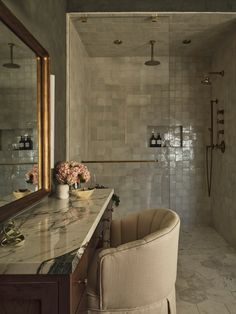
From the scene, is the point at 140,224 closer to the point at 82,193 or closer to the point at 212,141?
the point at 82,193

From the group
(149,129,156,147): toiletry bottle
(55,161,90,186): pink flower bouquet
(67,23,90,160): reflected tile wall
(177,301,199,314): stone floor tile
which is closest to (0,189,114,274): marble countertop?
(55,161,90,186): pink flower bouquet

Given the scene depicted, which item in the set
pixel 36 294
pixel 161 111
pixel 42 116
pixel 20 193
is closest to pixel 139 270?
pixel 36 294

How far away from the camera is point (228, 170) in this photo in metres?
3.61

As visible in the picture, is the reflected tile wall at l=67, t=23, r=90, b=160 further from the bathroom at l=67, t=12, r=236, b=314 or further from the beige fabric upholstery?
the beige fabric upholstery

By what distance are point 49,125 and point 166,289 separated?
1312 mm

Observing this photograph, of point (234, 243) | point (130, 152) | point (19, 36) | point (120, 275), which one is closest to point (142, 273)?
point (120, 275)

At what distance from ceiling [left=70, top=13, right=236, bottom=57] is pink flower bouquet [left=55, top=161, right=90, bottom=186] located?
1.60 metres

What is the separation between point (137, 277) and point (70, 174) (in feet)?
3.59

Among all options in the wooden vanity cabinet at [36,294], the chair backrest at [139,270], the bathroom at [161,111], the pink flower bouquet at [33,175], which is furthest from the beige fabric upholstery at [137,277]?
the bathroom at [161,111]

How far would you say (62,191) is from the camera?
2225 mm

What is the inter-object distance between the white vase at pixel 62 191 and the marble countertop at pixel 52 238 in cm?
18

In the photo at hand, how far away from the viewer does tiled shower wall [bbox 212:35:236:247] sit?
3.43m

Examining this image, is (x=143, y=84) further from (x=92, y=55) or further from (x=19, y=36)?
(x=19, y=36)

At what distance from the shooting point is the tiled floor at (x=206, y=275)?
85.3 inches
